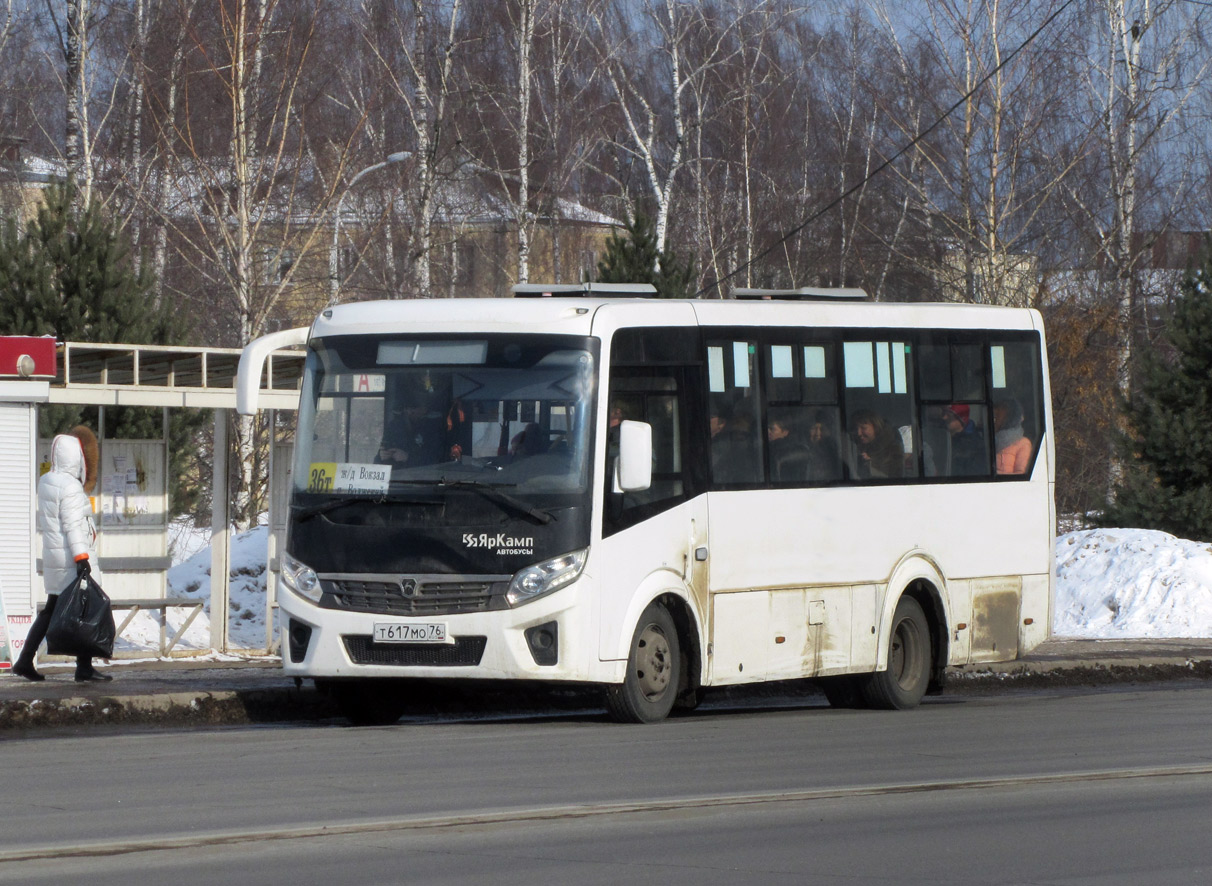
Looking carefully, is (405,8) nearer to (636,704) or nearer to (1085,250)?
(1085,250)

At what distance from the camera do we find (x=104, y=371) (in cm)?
1778

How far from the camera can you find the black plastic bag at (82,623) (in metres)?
13.9

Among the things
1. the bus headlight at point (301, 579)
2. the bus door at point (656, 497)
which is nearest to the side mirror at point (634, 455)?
the bus door at point (656, 497)

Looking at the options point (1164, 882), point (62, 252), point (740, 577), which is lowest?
point (1164, 882)

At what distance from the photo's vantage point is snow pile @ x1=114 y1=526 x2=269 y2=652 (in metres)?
19.6

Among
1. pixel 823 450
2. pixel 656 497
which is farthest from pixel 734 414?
pixel 656 497

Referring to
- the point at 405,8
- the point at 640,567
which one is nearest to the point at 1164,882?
the point at 640,567

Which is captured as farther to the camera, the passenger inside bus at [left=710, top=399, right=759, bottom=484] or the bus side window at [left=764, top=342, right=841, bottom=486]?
the bus side window at [left=764, top=342, right=841, bottom=486]

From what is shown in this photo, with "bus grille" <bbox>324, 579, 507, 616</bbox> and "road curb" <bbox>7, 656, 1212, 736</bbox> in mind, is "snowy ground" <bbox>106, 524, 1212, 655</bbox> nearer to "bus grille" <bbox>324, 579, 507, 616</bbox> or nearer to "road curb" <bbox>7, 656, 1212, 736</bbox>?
"road curb" <bbox>7, 656, 1212, 736</bbox>

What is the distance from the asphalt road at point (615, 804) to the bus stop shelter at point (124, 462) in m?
3.53

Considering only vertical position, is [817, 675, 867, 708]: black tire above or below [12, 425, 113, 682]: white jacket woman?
below

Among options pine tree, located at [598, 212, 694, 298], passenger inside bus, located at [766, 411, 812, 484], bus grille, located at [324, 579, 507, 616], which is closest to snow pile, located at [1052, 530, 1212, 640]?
pine tree, located at [598, 212, 694, 298]

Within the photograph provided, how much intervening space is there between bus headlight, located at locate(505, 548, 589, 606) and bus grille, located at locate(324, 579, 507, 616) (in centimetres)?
9

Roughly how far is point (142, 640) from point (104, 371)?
10.2 ft
